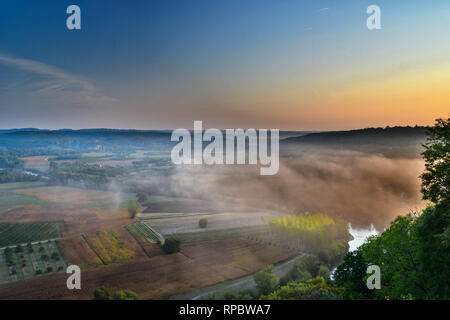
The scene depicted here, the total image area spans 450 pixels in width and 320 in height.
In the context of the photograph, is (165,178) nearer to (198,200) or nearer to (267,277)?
(198,200)

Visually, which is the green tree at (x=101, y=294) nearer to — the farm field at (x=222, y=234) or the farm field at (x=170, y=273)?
the farm field at (x=170, y=273)

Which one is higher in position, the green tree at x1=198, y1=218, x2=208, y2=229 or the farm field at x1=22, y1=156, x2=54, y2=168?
the farm field at x1=22, y1=156, x2=54, y2=168

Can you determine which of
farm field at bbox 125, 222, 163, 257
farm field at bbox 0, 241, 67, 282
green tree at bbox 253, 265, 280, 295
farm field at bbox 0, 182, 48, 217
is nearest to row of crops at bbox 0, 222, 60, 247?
farm field at bbox 0, 241, 67, 282

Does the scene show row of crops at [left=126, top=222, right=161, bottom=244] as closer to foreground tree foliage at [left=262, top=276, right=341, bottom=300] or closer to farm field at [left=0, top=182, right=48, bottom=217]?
farm field at [left=0, top=182, right=48, bottom=217]

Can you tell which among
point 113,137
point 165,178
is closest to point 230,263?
point 165,178

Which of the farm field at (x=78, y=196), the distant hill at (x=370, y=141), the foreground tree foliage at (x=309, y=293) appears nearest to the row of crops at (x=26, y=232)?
the farm field at (x=78, y=196)

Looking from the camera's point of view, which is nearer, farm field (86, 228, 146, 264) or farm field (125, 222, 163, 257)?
farm field (86, 228, 146, 264)
